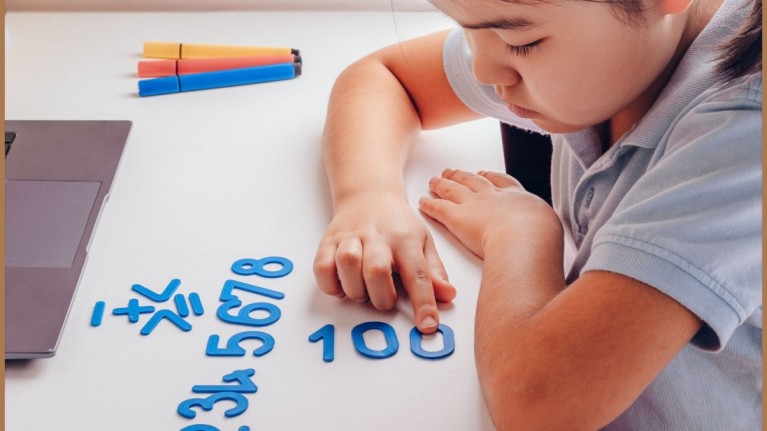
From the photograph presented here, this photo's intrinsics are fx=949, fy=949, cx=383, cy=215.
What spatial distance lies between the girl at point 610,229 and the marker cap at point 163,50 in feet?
1.11

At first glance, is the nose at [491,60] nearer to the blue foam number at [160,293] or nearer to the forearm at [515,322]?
the forearm at [515,322]

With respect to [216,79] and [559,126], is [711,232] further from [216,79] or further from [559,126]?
[216,79]

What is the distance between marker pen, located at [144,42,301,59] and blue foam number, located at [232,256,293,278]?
37cm

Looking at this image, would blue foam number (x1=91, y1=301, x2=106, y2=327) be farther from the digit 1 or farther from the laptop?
the digit 1

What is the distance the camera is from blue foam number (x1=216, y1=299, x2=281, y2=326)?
2.13ft

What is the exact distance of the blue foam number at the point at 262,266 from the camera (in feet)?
2.30

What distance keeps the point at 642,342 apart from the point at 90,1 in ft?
2.85

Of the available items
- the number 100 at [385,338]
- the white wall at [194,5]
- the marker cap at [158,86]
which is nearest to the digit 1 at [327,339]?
the number 100 at [385,338]

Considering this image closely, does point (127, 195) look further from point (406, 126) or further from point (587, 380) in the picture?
point (587, 380)

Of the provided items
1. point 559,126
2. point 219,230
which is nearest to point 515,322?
point 559,126

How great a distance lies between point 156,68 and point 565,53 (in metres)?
0.54

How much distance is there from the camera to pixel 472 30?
0.60m

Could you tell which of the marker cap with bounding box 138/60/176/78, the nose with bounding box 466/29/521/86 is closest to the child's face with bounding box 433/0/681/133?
the nose with bounding box 466/29/521/86

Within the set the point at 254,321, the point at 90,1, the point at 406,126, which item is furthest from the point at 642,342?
the point at 90,1
